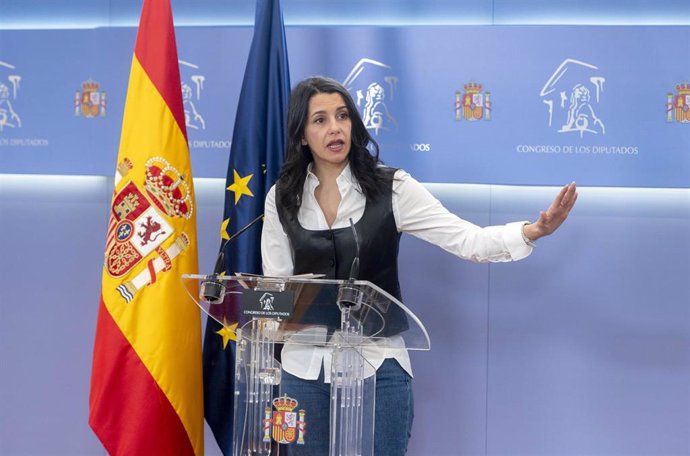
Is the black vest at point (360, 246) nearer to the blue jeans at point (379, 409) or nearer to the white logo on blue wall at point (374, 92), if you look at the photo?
the blue jeans at point (379, 409)

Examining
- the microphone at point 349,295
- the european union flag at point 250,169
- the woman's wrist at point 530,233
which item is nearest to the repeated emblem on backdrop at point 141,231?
the european union flag at point 250,169

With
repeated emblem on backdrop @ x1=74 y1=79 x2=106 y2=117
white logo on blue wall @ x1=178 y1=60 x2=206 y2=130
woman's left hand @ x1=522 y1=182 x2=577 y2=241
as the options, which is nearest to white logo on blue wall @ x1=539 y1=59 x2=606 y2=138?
woman's left hand @ x1=522 y1=182 x2=577 y2=241

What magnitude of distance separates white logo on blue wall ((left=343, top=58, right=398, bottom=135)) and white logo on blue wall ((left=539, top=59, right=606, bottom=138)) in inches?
22.8

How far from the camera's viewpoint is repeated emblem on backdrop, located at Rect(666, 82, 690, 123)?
9.53ft

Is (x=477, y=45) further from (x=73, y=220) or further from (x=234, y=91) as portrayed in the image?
(x=73, y=220)

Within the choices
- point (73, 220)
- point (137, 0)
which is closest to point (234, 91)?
point (137, 0)

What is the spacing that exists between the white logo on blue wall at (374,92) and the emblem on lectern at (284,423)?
4.70ft

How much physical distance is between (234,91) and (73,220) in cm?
92

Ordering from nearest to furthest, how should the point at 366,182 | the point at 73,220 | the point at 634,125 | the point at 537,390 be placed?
the point at 366,182 < the point at 634,125 < the point at 537,390 < the point at 73,220

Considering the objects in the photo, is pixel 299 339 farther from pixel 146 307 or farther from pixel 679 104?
pixel 679 104

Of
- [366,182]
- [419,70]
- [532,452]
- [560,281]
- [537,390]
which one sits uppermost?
[419,70]

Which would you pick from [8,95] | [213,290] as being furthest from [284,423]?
[8,95]

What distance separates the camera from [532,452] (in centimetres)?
314

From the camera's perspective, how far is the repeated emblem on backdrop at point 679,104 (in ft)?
9.53
